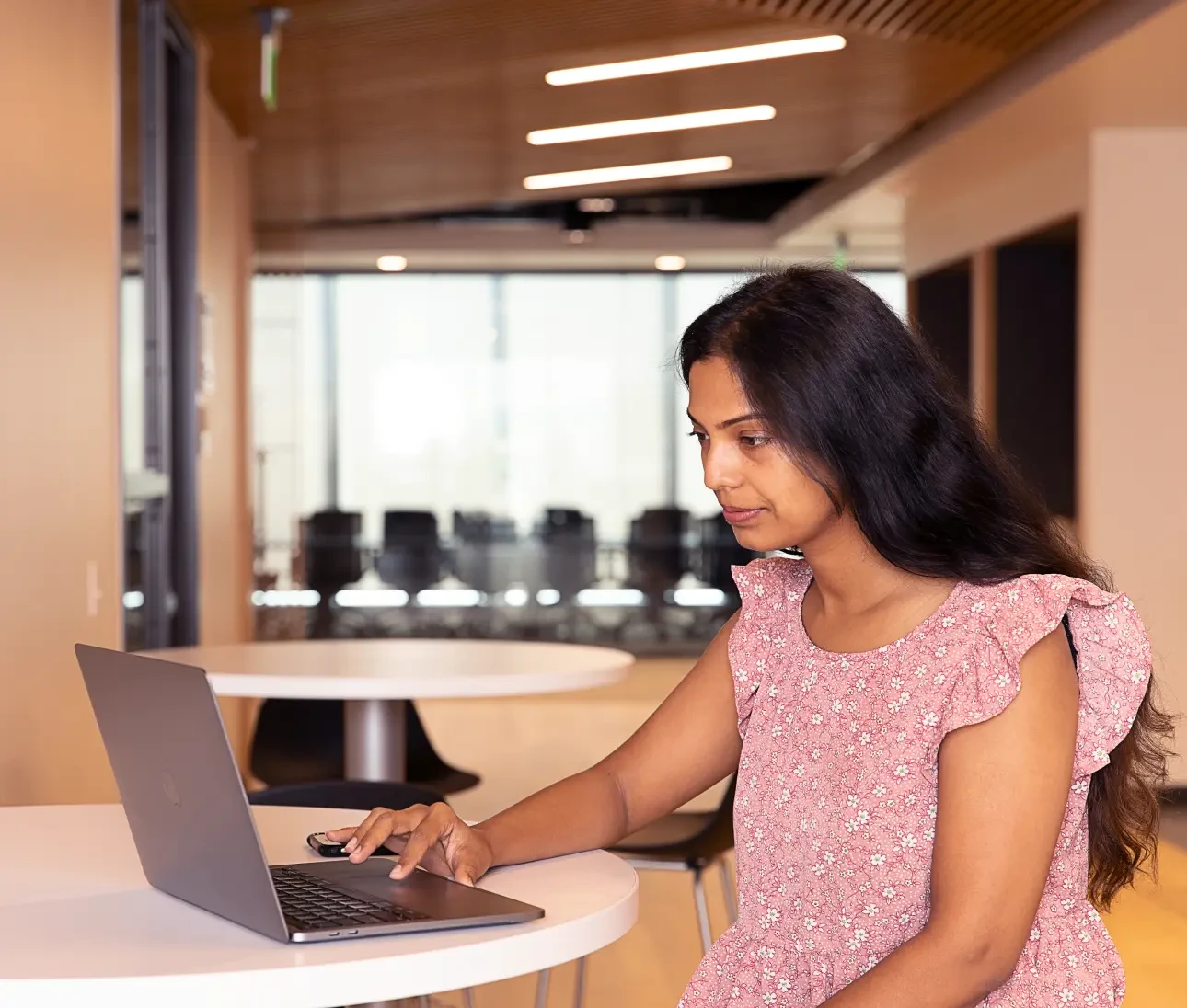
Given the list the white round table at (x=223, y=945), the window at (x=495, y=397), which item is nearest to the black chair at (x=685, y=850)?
the white round table at (x=223, y=945)

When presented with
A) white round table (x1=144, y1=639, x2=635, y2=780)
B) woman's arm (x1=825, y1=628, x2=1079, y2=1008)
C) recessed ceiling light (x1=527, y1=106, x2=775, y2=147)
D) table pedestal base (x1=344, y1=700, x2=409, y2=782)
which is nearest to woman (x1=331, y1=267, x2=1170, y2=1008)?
woman's arm (x1=825, y1=628, x2=1079, y2=1008)

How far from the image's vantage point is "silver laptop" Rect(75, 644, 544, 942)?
4.49ft

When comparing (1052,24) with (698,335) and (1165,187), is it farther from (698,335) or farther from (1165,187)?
(698,335)

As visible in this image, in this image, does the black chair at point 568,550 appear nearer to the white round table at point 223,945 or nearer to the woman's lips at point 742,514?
the white round table at point 223,945

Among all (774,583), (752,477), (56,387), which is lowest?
(774,583)

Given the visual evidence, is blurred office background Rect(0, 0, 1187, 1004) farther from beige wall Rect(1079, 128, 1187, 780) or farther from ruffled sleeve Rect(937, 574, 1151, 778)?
ruffled sleeve Rect(937, 574, 1151, 778)

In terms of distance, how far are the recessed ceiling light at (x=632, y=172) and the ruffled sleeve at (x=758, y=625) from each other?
6.30 metres

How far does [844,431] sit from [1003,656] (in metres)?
0.28

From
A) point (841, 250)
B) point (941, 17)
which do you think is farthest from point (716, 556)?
point (941, 17)

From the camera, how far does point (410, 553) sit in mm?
10414

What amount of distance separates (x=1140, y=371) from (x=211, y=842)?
19.0 ft

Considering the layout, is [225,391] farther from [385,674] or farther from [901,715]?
[901,715]

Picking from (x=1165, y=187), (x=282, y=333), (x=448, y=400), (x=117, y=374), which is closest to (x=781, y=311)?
(x=117, y=374)

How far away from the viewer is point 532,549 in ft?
34.5
